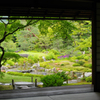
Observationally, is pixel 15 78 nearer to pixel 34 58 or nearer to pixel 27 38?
pixel 34 58

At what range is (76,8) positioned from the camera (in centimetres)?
370

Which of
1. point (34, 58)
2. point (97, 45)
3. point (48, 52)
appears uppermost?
point (97, 45)

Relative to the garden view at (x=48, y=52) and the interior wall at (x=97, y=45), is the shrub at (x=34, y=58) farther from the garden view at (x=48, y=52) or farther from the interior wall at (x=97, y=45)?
the interior wall at (x=97, y=45)

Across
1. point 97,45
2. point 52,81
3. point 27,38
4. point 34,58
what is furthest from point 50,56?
point 97,45

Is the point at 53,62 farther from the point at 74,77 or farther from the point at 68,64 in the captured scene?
the point at 74,77

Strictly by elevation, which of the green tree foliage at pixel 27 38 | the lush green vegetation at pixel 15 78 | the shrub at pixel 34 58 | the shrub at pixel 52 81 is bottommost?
the lush green vegetation at pixel 15 78

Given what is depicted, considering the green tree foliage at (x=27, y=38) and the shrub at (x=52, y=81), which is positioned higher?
the green tree foliage at (x=27, y=38)

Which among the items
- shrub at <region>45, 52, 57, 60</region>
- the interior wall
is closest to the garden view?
shrub at <region>45, 52, 57, 60</region>

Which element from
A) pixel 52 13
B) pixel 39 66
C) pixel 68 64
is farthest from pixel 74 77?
pixel 52 13

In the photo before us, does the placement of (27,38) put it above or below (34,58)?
above

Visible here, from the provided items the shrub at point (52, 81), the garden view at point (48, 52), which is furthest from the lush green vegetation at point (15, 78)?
the shrub at point (52, 81)

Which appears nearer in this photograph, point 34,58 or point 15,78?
point 15,78

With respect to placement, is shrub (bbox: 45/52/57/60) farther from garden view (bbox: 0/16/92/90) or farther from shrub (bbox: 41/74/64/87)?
shrub (bbox: 41/74/64/87)

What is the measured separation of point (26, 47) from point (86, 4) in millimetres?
8842
